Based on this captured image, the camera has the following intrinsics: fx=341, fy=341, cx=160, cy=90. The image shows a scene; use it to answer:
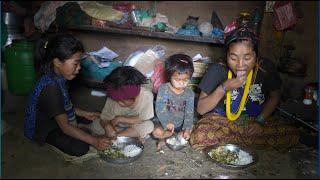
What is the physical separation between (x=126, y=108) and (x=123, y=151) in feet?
1.58

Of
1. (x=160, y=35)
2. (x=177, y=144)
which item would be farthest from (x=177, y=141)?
(x=160, y=35)

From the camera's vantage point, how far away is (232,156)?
305cm

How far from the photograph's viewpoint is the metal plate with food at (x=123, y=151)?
9.70 ft

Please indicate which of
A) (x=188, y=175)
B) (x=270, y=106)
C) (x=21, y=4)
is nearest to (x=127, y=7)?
(x=21, y=4)

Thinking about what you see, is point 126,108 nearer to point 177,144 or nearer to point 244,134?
point 177,144

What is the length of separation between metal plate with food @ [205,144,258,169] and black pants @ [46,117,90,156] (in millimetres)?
1154

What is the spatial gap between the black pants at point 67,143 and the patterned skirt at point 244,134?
3.43 feet

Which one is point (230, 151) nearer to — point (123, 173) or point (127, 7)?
point (123, 173)

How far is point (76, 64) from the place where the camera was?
306 centimetres

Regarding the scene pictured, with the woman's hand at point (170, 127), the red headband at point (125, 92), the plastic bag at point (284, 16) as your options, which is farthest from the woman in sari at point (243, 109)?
the plastic bag at point (284, 16)

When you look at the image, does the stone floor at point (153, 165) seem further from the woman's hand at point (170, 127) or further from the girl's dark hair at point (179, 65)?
the girl's dark hair at point (179, 65)

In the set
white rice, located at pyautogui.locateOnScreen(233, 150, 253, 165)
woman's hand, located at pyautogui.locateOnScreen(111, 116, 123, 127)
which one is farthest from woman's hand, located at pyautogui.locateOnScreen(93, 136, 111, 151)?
white rice, located at pyautogui.locateOnScreen(233, 150, 253, 165)

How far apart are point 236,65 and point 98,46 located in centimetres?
313

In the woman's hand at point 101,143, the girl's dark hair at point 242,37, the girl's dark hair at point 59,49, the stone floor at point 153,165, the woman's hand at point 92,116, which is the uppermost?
the girl's dark hair at point 242,37
